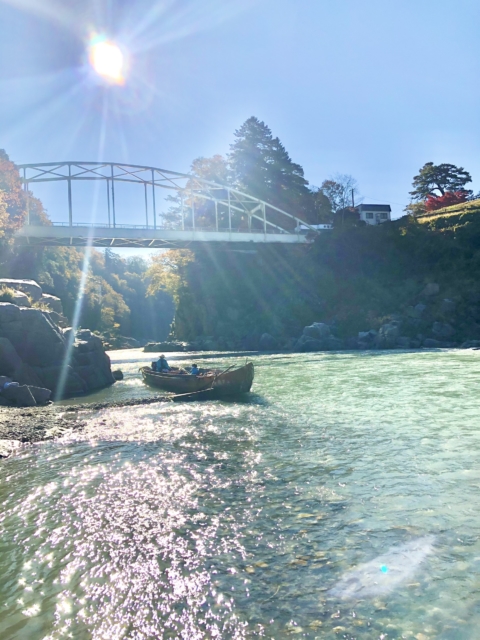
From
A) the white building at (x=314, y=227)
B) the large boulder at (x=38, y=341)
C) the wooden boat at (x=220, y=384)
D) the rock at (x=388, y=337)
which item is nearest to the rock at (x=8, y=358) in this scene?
the large boulder at (x=38, y=341)

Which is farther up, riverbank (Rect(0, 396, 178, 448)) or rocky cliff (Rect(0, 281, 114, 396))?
rocky cliff (Rect(0, 281, 114, 396))

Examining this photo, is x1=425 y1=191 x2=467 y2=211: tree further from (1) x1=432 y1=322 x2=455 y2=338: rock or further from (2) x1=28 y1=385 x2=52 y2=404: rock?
(2) x1=28 y1=385 x2=52 y2=404: rock

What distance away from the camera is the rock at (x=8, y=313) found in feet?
65.3

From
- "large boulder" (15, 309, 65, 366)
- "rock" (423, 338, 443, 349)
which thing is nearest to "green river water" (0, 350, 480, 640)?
"large boulder" (15, 309, 65, 366)

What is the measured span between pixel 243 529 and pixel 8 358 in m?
15.6

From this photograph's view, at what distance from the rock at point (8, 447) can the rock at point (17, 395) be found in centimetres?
564

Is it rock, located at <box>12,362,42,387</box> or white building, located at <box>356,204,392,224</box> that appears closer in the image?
rock, located at <box>12,362,42,387</box>

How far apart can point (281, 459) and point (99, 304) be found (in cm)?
7805

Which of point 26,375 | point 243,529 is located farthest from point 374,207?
point 243,529

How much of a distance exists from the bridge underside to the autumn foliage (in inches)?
956

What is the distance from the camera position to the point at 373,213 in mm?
68500

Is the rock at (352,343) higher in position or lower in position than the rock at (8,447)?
higher

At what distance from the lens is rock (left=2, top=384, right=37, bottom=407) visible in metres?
16.5

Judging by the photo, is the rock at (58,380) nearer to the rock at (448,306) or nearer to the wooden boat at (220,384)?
the wooden boat at (220,384)
